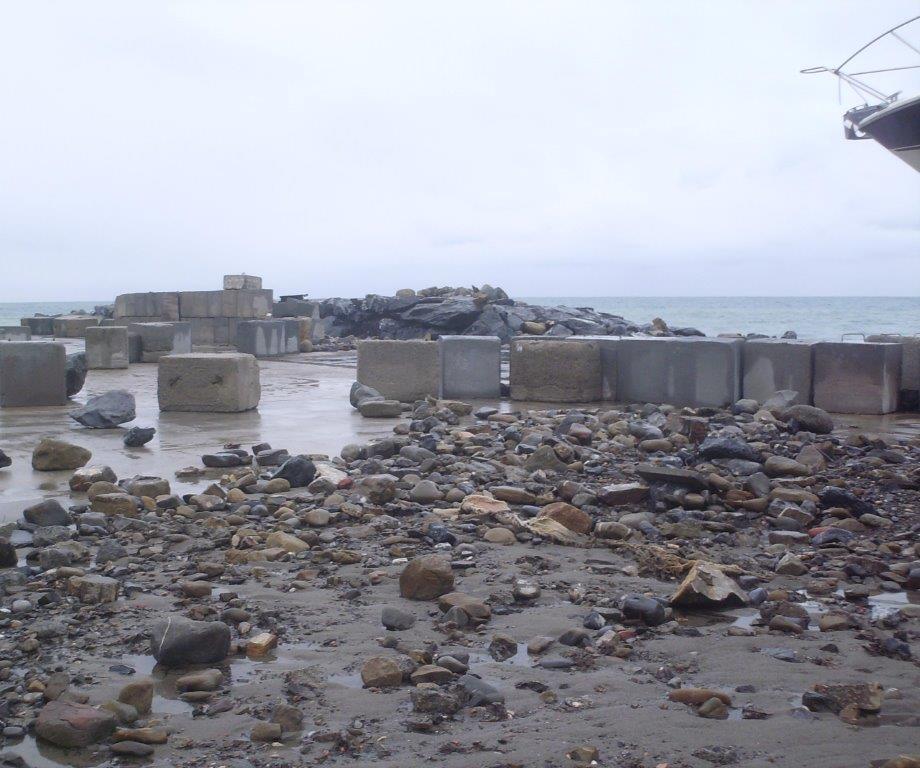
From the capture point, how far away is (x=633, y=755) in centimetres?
293

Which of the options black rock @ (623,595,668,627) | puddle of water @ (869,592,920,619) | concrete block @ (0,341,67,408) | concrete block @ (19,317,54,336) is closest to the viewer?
black rock @ (623,595,668,627)

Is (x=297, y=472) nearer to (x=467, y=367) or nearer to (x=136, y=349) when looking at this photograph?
(x=467, y=367)

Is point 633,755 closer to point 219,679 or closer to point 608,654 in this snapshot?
point 608,654

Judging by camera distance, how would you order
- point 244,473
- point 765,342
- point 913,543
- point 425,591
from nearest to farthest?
1. point 425,591
2. point 913,543
3. point 244,473
4. point 765,342

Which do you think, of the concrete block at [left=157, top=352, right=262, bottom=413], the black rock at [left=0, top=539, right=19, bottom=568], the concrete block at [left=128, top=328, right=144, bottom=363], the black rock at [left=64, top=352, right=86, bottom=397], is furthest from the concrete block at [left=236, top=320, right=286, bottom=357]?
the black rock at [left=0, top=539, right=19, bottom=568]

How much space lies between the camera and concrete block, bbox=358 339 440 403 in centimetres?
1214

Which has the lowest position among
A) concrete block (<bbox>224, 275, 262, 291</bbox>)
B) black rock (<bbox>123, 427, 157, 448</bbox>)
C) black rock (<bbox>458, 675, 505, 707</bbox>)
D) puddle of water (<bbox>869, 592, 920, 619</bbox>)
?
puddle of water (<bbox>869, 592, 920, 619</bbox>)

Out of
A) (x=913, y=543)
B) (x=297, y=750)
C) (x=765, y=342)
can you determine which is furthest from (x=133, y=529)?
(x=765, y=342)

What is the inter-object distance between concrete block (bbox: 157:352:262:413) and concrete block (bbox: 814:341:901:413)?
6359 millimetres

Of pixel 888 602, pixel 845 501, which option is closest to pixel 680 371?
pixel 845 501

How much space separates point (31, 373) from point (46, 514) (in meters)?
6.61

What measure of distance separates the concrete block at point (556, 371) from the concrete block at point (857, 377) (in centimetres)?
251

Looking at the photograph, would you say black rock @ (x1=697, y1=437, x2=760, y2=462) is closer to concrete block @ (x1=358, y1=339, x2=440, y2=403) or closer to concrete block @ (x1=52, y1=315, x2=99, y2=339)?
concrete block @ (x1=358, y1=339, x2=440, y2=403)

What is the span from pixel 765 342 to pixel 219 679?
28.2 ft
